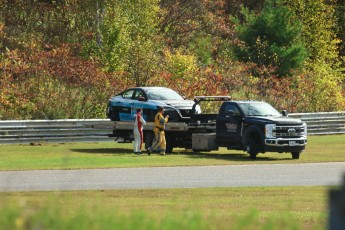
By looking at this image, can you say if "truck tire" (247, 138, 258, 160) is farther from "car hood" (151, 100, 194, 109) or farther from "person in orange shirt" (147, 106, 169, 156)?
"car hood" (151, 100, 194, 109)

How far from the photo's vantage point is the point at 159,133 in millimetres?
34781

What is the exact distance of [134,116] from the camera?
119ft

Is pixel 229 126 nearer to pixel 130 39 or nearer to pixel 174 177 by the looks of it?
pixel 174 177

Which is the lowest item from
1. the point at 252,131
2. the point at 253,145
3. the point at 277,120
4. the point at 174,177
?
the point at 253,145

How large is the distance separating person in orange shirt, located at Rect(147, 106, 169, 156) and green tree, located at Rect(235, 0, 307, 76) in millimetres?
24481

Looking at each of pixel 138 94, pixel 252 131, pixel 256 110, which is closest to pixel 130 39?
pixel 138 94

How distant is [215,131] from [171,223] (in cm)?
2859

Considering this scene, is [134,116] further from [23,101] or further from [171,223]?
[171,223]

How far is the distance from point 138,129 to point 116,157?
211 cm

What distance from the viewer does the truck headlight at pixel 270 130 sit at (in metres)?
32.7

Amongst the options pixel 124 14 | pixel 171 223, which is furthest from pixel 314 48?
pixel 171 223

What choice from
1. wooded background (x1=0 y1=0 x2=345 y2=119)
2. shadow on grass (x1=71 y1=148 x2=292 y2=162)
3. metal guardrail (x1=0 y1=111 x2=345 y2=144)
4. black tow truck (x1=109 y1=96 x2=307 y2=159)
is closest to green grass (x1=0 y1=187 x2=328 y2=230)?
black tow truck (x1=109 y1=96 x2=307 y2=159)

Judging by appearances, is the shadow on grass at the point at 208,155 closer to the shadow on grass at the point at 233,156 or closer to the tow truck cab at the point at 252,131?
the shadow on grass at the point at 233,156

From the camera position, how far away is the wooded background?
46.4 m
